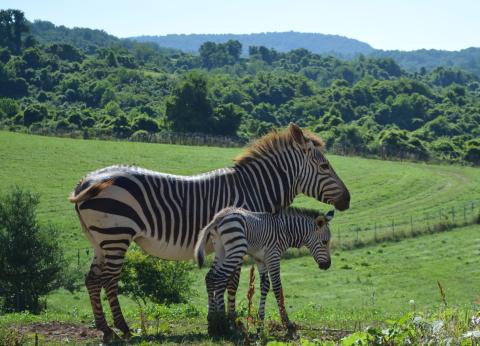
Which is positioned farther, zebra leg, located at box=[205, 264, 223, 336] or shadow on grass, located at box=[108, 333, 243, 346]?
zebra leg, located at box=[205, 264, 223, 336]

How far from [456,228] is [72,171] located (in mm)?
33395

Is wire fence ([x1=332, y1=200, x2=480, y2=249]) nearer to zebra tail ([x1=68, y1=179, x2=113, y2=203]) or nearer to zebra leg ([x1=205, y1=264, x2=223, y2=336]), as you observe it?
zebra leg ([x1=205, y1=264, x2=223, y2=336])

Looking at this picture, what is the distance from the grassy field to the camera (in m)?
25.2

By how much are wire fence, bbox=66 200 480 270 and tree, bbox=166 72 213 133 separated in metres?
57.0

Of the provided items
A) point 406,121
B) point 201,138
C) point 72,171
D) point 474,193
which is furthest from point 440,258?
point 406,121

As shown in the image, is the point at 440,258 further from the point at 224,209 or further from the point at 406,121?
the point at 406,121

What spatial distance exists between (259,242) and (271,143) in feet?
6.43

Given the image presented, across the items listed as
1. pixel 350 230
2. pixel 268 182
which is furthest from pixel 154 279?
pixel 350 230

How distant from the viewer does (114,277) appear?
35.6 feet

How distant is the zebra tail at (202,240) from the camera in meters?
10.5

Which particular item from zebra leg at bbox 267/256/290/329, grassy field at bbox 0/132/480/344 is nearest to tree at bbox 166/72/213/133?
grassy field at bbox 0/132/480/344

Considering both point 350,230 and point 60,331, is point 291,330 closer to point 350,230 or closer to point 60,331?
A: point 60,331

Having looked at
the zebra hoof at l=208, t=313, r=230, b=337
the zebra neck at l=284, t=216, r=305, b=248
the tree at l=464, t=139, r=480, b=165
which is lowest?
the tree at l=464, t=139, r=480, b=165

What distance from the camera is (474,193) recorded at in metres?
61.0
